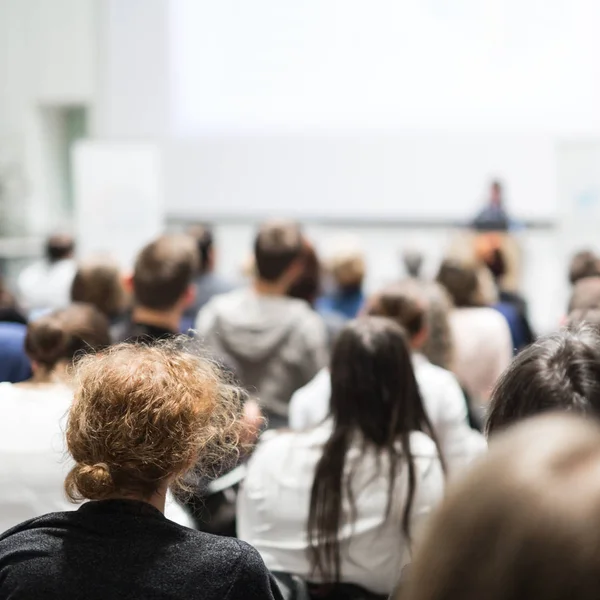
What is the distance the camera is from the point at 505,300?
4785 mm

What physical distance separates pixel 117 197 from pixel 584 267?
5.02 meters

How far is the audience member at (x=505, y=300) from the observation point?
14.2 ft

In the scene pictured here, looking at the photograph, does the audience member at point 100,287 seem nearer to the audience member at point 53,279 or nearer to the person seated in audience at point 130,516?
the audience member at point 53,279

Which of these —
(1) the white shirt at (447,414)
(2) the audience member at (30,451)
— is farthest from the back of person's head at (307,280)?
(2) the audience member at (30,451)

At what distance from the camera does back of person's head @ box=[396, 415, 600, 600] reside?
0.62 meters

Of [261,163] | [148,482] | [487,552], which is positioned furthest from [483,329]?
[261,163]

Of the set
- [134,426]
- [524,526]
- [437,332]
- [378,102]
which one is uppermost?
[378,102]

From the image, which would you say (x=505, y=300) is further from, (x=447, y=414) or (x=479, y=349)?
(x=447, y=414)

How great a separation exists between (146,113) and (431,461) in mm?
8965

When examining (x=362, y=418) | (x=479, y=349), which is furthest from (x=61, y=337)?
Result: (x=479, y=349)

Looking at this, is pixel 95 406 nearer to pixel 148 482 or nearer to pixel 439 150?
pixel 148 482

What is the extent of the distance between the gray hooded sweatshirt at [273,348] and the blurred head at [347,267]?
1088mm

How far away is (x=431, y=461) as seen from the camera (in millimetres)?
2227

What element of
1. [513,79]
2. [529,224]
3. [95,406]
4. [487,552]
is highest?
[513,79]
